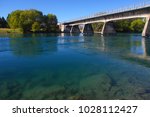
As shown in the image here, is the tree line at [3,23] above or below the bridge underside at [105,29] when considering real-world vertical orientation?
above

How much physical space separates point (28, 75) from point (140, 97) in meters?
8.68

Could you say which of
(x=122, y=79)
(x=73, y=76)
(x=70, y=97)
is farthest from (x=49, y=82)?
(x=122, y=79)

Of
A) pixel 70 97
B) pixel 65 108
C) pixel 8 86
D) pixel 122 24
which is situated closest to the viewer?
pixel 65 108

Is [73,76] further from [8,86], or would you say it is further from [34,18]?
[34,18]

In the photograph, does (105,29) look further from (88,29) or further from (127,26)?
(127,26)

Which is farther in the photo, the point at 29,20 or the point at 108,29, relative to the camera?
the point at 29,20

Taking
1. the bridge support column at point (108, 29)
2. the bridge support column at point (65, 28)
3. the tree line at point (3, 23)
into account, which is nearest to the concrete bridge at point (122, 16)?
the bridge support column at point (108, 29)

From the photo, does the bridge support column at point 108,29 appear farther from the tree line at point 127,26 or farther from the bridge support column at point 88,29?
the tree line at point 127,26

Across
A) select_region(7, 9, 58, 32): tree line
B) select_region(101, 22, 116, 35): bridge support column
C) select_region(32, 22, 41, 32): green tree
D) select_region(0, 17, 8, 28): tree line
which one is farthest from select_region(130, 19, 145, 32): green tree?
select_region(0, 17, 8, 28): tree line

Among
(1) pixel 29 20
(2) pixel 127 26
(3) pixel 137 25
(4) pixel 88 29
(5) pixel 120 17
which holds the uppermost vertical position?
(1) pixel 29 20

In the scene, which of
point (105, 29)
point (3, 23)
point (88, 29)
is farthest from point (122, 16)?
point (3, 23)

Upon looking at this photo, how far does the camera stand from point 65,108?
8.39m

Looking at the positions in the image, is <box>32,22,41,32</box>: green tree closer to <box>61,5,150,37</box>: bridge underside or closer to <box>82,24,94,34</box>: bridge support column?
<box>61,5,150,37</box>: bridge underside

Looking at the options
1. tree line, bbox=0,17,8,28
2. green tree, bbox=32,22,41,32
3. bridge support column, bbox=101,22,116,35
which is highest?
tree line, bbox=0,17,8,28
